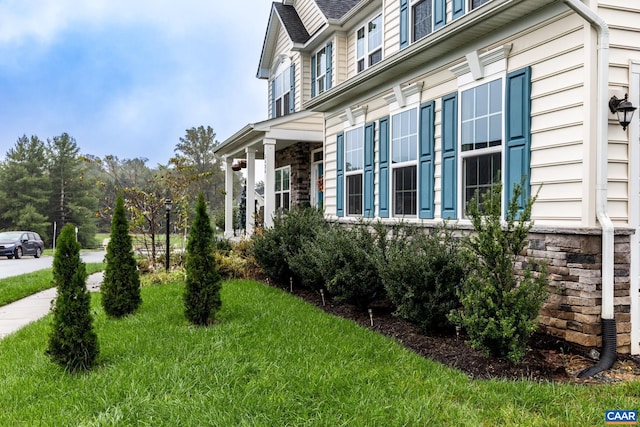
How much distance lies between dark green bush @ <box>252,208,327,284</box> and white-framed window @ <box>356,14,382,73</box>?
4.06 meters

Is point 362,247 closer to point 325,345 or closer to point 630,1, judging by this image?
point 325,345

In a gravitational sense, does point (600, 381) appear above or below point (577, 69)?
below

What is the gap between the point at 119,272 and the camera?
21.0 feet

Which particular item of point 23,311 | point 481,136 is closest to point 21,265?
point 23,311

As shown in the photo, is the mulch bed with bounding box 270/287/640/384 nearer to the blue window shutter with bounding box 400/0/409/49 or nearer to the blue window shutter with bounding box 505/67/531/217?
the blue window shutter with bounding box 505/67/531/217

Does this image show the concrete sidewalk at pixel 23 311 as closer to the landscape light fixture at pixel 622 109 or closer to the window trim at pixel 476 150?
the window trim at pixel 476 150

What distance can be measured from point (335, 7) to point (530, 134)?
9200 mm

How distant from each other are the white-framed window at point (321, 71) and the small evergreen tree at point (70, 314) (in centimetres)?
972

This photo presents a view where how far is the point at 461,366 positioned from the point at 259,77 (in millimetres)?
14622

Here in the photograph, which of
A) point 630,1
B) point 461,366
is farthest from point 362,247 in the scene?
→ point 630,1

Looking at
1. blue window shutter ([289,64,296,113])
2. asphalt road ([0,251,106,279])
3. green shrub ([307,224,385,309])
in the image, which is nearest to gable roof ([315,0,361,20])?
blue window shutter ([289,64,296,113])

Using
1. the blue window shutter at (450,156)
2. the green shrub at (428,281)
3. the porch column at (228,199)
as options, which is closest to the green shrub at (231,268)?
the porch column at (228,199)

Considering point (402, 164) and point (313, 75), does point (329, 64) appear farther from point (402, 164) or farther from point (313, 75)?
point (402, 164)

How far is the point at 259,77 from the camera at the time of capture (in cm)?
1717
